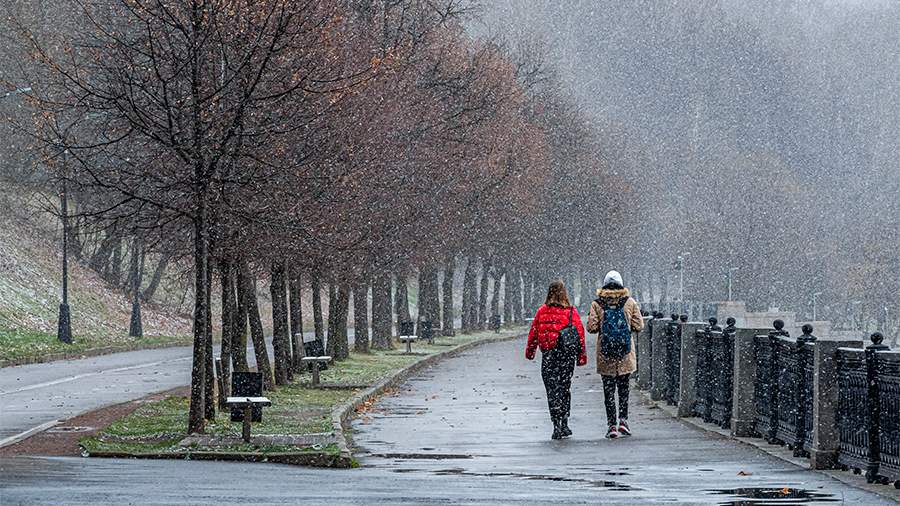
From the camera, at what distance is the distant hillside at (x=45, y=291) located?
2298 inches

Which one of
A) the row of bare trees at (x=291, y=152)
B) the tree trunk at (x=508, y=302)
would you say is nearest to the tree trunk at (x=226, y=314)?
the row of bare trees at (x=291, y=152)

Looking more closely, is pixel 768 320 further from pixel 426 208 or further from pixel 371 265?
pixel 371 265

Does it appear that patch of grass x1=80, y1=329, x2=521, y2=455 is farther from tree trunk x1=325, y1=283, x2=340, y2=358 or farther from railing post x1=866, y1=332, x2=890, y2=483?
tree trunk x1=325, y1=283, x2=340, y2=358

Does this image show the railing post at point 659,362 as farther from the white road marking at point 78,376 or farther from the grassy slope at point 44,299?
the grassy slope at point 44,299

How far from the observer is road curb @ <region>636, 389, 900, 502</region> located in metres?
14.4

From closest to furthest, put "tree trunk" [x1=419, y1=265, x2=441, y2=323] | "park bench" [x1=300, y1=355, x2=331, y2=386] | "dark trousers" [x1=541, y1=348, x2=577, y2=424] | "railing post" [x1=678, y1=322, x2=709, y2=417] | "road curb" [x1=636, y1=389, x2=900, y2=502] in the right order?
"road curb" [x1=636, y1=389, x2=900, y2=502] → "dark trousers" [x1=541, y1=348, x2=577, y2=424] → "railing post" [x1=678, y1=322, x2=709, y2=417] → "park bench" [x1=300, y1=355, x2=331, y2=386] → "tree trunk" [x1=419, y1=265, x2=441, y2=323]

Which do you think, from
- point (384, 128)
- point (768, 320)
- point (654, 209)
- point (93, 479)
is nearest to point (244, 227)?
point (93, 479)

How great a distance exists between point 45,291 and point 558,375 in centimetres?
4464

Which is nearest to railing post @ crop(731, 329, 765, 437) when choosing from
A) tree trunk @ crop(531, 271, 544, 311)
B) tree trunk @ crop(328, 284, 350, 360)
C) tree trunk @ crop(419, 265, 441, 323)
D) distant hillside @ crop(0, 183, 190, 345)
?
tree trunk @ crop(328, 284, 350, 360)

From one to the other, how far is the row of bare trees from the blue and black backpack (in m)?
4.26

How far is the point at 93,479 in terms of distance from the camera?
15.0 metres

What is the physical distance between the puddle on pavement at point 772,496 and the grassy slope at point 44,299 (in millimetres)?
34170

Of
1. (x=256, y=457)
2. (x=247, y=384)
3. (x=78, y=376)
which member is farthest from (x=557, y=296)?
(x=78, y=376)

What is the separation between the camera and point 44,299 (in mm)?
61594
